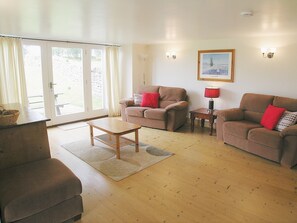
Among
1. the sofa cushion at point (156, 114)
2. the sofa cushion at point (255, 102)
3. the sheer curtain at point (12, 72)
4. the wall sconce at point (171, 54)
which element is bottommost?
the sofa cushion at point (156, 114)

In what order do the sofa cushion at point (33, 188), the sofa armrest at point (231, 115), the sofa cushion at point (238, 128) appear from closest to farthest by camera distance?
1. the sofa cushion at point (33, 188)
2. the sofa cushion at point (238, 128)
3. the sofa armrest at point (231, 115)

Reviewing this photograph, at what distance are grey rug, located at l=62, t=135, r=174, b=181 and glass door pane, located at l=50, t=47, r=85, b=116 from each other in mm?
1728

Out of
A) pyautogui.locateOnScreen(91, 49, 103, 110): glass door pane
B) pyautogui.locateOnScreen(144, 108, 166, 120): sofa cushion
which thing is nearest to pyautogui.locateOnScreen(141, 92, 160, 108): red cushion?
pyautogui.locateOnScreen(144, 108, 166, 120): sofa cushion

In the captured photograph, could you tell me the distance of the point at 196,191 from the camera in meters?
2.80

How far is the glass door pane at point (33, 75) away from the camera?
5.00 metres

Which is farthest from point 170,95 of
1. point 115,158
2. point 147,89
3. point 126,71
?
point 115,158

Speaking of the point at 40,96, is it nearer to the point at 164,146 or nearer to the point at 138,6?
the point at 164,146

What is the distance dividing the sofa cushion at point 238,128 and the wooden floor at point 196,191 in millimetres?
334

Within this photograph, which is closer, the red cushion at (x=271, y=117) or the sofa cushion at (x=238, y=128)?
the red cushion at (x=271, y=117)

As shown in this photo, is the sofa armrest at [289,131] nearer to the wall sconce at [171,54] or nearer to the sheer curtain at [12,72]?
the wall sconce at [171,54]

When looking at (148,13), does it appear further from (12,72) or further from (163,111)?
(12,72)

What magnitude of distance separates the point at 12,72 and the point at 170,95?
3633 millimetres

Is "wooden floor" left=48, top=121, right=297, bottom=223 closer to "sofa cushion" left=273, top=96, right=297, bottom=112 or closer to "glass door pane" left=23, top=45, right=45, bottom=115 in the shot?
"sofa cushion" left=273, top=96, right=297, bottom=112

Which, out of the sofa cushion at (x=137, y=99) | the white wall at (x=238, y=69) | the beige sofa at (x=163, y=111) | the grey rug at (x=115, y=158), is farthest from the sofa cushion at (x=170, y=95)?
the grey rug at (x=115, y=158)
